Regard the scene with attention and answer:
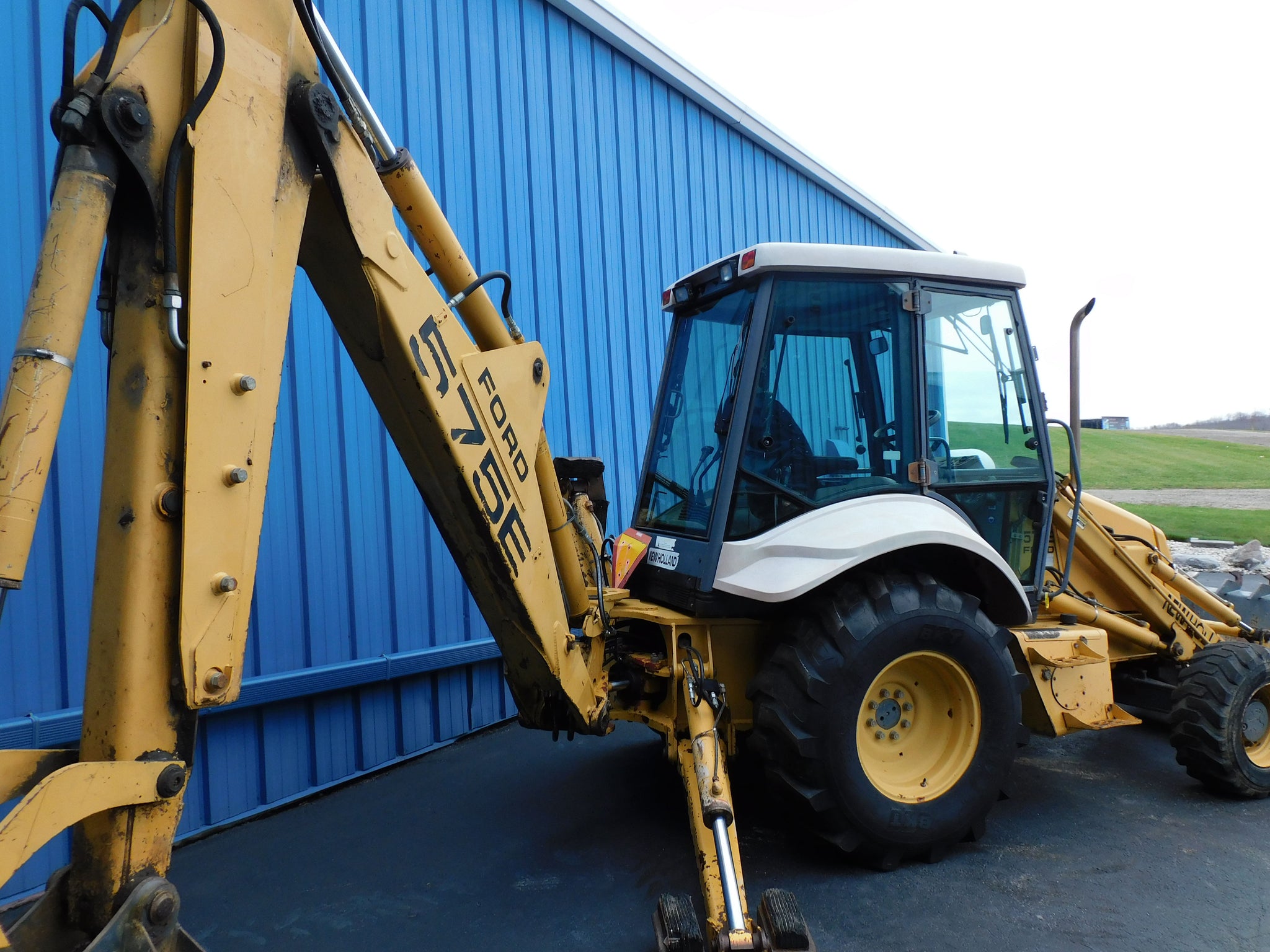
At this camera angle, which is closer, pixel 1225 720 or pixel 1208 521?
pixel 1225 720

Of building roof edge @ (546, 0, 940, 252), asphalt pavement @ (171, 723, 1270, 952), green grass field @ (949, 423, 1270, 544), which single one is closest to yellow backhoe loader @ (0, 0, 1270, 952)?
green grass field @ (949, 423, 1270, 544)

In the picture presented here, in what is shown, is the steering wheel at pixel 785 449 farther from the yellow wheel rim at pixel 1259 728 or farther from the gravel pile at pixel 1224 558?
the gravel pile at pixel 1224 558

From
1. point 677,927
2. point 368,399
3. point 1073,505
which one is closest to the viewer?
point 677,927

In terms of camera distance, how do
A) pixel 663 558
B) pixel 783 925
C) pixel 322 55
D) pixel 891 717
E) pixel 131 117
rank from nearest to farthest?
pixel 131 117
pixel 322 55
pixel 783 925
pixel 891 717
pixel 663 558

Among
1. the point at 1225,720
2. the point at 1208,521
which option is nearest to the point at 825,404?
the point at 1225,720

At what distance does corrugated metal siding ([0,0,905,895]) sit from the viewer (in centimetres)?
347

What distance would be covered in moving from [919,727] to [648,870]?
1.26 metres

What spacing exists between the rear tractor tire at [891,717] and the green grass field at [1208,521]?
11.5 metres

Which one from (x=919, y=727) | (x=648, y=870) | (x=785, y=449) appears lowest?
(x=648, y=870)

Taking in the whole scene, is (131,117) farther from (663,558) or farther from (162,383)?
(663,558)

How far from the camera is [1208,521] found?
1512 cm

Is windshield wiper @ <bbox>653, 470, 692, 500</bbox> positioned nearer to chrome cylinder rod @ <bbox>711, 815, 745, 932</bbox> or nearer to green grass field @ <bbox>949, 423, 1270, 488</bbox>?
chrome cylinder rod @ <bbox>711, 815, 745, 932</bbox>

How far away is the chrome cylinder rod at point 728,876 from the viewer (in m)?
2.41

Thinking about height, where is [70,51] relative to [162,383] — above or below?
above
